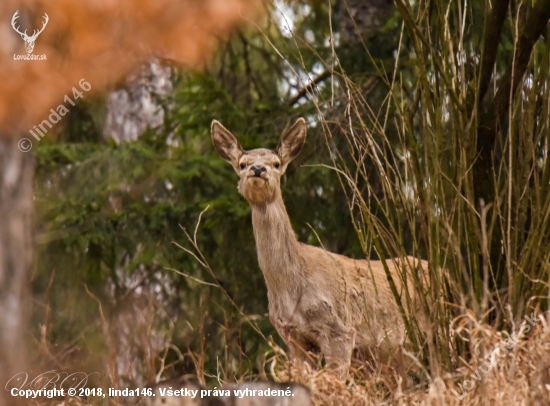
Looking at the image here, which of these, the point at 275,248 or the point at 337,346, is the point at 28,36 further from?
the point at 337,346

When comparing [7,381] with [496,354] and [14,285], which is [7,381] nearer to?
[14,285]

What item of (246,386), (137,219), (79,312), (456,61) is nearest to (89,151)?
(137,219)

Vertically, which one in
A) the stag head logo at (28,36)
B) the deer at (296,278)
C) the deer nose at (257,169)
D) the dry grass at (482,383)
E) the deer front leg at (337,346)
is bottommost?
the dry grass at (482,383)

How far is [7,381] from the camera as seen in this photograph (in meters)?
5.02

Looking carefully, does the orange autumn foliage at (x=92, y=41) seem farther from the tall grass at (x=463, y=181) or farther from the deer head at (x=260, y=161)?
the tall grass at (x=463, y=181)

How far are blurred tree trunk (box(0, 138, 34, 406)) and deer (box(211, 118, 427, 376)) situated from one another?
1.31 m

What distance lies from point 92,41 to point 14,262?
8.87ft

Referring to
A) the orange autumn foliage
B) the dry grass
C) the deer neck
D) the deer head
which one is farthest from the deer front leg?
the orange autumn foliage

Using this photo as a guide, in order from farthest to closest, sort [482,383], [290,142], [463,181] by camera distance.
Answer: [290,142] → [463,181] → [482,383]

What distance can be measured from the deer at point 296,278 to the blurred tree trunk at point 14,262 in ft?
4.30

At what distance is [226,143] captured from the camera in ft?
19.4

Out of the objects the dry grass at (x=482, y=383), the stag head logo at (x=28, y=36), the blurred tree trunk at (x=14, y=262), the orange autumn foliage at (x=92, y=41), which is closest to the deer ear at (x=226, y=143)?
the orange autumn foliage at (x=92, y=41)

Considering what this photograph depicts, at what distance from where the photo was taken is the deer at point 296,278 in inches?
216

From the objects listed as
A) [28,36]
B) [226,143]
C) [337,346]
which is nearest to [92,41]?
[28,36]
